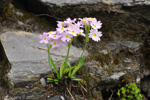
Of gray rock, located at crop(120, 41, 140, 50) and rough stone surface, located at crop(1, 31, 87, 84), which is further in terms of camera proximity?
gray rock, located at crop(120, 41, 140, 50)

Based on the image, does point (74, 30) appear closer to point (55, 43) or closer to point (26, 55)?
point (55, 43)

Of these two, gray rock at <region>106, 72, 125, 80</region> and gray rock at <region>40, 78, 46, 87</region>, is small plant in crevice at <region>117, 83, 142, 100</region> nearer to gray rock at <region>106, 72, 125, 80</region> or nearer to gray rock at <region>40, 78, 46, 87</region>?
gray rock at <region>106, 72, 125, 80</region>

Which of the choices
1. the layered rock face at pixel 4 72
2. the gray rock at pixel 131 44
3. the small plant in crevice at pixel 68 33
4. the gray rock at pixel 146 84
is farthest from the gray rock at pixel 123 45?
the layered rock face at pixel 4 72

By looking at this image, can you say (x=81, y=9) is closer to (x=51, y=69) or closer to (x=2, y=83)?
(x=51, y=69)

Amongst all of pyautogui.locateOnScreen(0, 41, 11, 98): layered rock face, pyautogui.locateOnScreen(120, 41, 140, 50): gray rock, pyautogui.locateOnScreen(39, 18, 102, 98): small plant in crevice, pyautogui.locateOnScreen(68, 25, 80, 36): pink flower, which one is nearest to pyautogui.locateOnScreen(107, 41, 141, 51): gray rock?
pyautogui.locateOnScreen(120, 41, 140, 50): gray rock

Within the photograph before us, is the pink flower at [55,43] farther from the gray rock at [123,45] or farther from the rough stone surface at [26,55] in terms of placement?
the gray rock at [123,45]

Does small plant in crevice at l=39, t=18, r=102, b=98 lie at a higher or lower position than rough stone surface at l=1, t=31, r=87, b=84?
higher

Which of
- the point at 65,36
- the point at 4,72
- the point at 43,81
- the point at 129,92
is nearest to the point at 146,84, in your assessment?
the point at 129,92

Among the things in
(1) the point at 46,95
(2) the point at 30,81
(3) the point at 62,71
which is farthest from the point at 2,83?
(3) the point at 62,71
